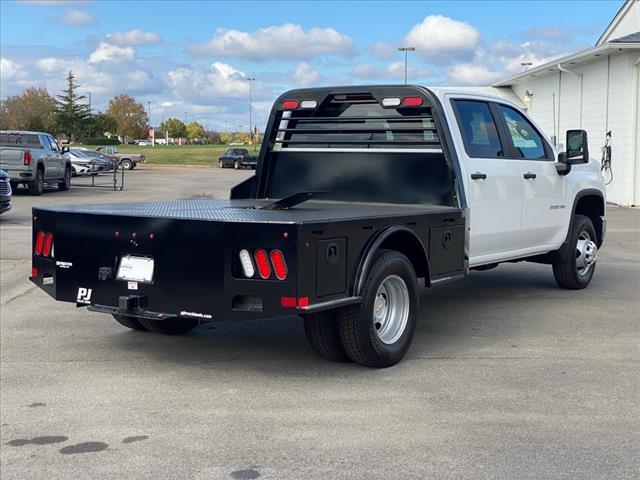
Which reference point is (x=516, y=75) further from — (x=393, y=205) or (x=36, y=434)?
(x=36, y=434)

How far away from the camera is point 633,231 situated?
1614cm

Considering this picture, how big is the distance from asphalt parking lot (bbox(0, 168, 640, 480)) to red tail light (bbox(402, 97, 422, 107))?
1.97 metres

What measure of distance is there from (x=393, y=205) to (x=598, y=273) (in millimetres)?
4737

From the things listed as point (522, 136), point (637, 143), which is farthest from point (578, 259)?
point (637, 143)

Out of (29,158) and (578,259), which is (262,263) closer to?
(578,259)

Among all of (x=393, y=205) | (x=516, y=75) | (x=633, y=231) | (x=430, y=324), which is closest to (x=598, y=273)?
(x=430, y=324)

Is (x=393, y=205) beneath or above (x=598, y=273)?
above

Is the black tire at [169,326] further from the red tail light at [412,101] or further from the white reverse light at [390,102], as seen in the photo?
the red tail light at [412,101]

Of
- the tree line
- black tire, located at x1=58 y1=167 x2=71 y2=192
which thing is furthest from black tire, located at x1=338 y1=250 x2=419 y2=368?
the tree line

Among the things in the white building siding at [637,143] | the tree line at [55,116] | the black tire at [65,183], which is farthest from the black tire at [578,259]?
the tree line at [55,116]

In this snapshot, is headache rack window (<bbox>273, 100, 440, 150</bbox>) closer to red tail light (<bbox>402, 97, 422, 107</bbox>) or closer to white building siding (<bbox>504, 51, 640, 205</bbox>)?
red tail light (<bbox>402, 97, 422, 107</bbox>)

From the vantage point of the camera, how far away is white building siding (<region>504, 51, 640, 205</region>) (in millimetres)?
21453

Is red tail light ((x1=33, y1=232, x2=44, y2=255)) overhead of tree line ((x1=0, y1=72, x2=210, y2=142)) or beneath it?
beneath

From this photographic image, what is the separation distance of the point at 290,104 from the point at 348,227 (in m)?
2.71
